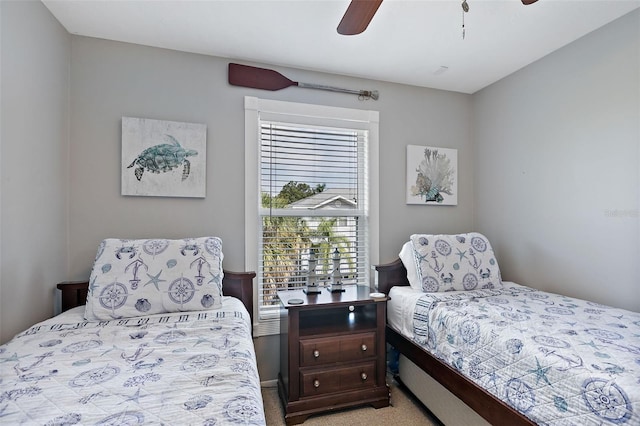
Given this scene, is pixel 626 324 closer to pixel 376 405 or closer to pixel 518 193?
pixel 518 193

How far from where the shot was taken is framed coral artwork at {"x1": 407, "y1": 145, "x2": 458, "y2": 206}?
114 inches

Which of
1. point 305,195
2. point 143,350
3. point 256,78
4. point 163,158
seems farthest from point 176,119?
point 143,350

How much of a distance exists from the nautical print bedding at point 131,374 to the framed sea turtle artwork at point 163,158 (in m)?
0.96

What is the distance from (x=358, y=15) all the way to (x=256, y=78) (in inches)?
49.7

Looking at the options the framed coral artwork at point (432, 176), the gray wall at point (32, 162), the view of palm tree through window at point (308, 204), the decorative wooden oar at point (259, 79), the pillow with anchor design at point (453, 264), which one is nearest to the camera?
the gray wall at point (32, 162)

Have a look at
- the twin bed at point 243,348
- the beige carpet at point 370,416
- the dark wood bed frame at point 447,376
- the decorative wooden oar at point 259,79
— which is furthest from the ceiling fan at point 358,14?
the beige carpet at point 370,416

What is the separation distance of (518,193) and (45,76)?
338 centimetres

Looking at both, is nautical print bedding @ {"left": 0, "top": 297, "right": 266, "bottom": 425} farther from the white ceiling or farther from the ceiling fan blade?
the white ceiling

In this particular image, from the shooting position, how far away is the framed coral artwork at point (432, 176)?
289 centimetres

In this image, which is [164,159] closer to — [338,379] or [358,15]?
[358,15]

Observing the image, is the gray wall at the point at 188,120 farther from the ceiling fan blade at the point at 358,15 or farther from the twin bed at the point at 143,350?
the ceiling fan blade at the point at 358,15

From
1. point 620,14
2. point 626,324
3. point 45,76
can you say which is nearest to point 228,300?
point 45,76

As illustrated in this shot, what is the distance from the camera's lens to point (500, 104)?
283 centimetres

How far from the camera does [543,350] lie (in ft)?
4.40
